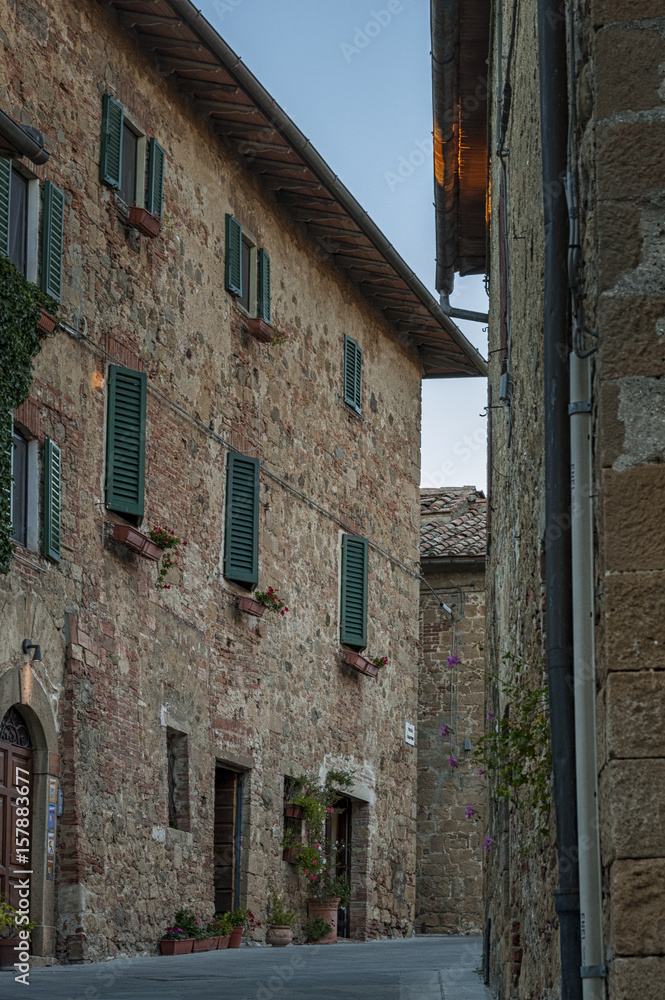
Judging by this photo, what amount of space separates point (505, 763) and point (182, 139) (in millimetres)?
10171

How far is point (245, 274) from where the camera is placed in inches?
616

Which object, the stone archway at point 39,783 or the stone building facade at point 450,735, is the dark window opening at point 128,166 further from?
the stone building facade at point 450,735

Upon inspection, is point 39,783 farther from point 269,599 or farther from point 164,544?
point 269,599

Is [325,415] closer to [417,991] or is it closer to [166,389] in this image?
[166,389]

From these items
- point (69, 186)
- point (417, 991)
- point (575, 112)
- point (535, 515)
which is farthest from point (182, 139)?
point (575, 112)

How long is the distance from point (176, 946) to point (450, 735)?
741cm

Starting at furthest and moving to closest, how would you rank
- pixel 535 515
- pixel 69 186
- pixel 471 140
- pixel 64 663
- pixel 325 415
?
pixel 325 415
pixel 471 140
pixel 69 186
pixel 64 663
pixel 535 515

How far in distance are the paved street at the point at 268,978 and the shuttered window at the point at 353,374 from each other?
7158 mm

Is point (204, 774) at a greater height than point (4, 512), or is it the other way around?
point (4, 512)

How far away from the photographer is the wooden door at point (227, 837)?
46.7 ft

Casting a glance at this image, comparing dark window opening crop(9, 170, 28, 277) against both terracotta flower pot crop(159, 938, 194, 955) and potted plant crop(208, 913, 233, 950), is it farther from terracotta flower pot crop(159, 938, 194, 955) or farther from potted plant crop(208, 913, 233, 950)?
potted plant crop(208, 913, 233, 950)

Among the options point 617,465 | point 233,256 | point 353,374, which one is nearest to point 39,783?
point 233,256

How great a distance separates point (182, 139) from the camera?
14.3 meters

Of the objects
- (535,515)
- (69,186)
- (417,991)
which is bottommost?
(417,991)
